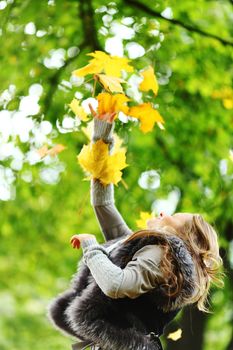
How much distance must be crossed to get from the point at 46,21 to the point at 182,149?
1.69 meters

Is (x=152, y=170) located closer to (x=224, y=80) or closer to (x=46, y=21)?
(x=224, y=80)

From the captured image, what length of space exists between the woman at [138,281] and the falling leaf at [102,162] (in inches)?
2.1

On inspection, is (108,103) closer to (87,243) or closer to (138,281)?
(87,243)

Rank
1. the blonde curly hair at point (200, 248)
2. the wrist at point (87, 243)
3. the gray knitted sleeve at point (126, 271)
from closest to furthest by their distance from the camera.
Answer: the gray knitted sleeve at point (126, 271), the wrist at point (87, 243), the blonde curly hair at point (200, 248)

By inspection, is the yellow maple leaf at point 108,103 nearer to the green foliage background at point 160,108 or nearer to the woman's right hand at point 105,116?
the woman's right hand at point 105,116

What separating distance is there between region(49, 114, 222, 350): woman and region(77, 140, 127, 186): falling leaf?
54 millimetres

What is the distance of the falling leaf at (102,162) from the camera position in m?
3.51

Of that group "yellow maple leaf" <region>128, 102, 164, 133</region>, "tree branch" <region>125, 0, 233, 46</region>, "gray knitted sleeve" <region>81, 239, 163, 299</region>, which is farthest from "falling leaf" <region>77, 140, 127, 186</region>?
"tree branch" <region>125, 0, 233, 46</region>

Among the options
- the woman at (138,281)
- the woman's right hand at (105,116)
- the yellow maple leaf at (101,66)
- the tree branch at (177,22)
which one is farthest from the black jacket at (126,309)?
the tree branch at (177,22)

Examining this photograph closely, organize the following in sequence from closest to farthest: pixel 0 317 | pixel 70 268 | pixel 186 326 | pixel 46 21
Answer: pixel 46 21 → pixel 186 326 → pixel 70 268 → pixel 0 317

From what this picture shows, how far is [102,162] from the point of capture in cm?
353

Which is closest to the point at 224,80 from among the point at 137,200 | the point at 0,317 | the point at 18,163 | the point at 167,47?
the point at 167,47

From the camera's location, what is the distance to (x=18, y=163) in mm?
7164

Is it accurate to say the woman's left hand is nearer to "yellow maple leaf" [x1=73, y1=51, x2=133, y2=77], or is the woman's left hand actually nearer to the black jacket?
the black jacket
